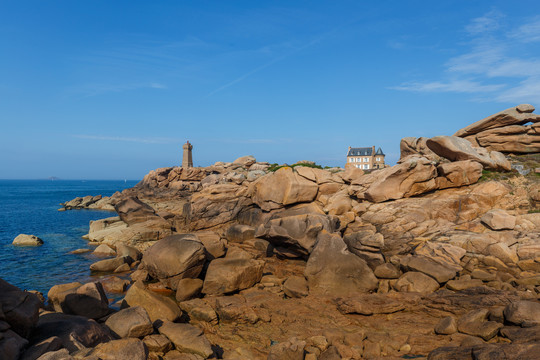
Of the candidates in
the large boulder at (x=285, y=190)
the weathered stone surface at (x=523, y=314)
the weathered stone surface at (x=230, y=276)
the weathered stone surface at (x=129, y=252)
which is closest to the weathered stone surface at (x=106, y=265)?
the weathered stone surface at (x=129, y=252)

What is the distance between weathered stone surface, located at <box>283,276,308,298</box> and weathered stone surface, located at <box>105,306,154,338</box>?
7608 mm

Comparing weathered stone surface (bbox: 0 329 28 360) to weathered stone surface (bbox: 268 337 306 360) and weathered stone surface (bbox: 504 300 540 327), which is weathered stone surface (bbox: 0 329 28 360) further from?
weathered stone surface (bbox: 504 300 540 327)

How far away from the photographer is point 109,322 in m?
12.0

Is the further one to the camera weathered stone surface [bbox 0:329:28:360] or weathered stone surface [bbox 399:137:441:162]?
weathered stone surface [bbox 399:137:441:162]

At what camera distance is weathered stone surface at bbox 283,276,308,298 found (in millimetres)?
17219

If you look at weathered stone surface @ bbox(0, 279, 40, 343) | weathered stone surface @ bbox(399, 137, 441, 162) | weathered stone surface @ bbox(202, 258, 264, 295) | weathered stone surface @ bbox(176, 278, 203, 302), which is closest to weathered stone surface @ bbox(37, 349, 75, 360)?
weathered stone surface @ bbox(0, 279, 40, 343)

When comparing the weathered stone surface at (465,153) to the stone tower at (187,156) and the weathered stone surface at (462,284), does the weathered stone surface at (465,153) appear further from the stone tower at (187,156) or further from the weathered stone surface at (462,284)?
the stone tower at (187,156)

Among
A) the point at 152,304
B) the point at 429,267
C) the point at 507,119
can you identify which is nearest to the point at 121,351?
the point at 152,304

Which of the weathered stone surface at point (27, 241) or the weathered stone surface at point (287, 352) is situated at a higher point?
the weathered stone surface at point (287, 352)

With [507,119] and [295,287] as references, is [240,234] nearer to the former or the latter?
[295,287]

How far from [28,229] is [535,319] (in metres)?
54.2

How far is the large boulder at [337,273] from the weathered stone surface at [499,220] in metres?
8.91

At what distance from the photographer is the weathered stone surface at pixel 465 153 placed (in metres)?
27.0

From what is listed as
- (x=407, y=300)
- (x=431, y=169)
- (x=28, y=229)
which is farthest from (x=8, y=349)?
(x=28, y=229)
